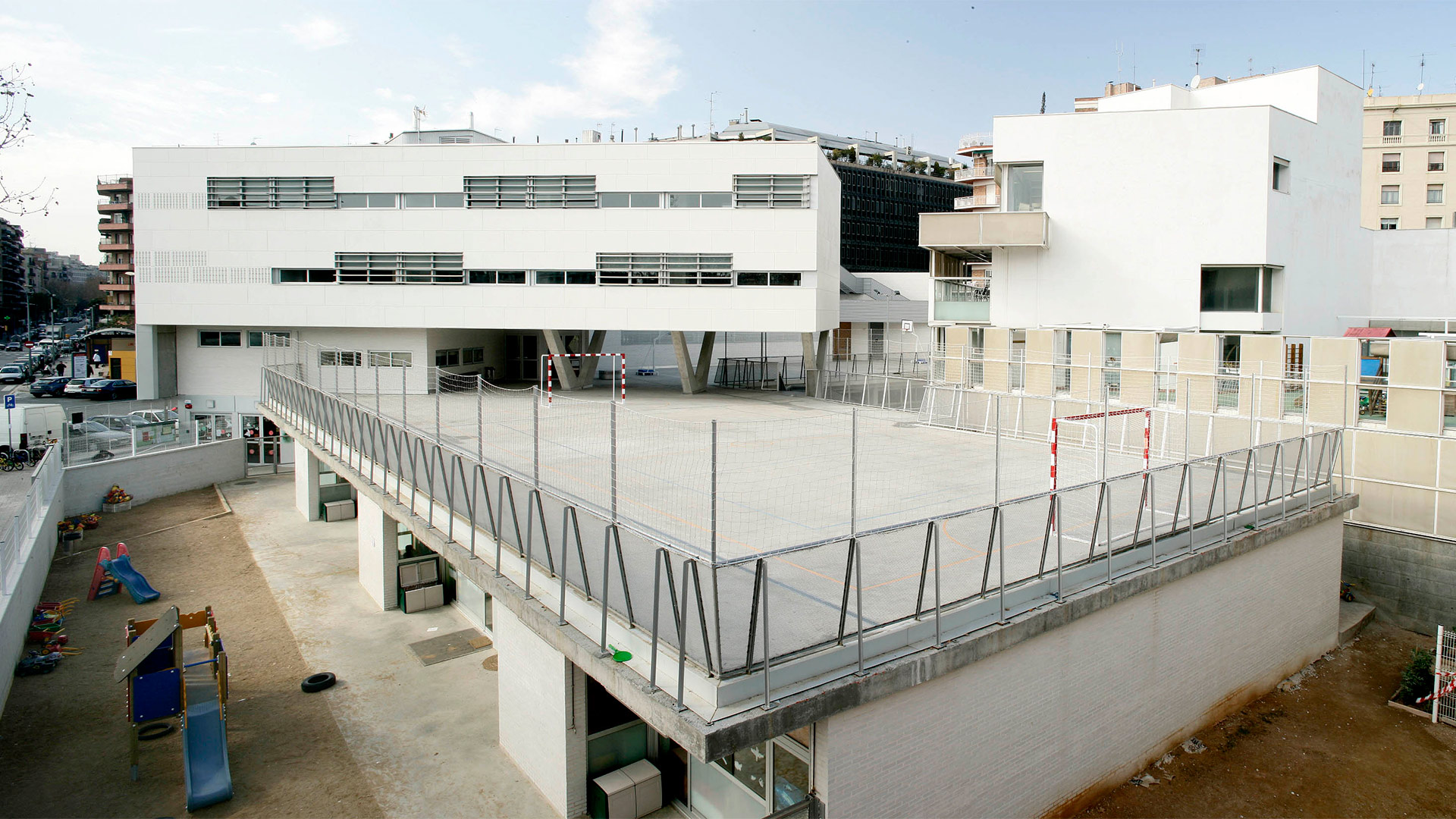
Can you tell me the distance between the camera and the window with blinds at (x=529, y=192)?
33906mm

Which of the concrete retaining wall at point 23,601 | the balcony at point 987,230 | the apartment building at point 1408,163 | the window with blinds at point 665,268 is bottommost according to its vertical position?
the concrete retaining wall at point 23,601

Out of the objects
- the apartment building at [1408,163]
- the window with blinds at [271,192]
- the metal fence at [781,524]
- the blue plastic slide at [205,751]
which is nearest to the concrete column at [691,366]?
the window with blinds at [271,192]

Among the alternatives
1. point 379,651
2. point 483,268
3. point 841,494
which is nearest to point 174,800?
point 379,651

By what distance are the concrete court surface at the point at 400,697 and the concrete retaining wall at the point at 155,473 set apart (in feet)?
33.3

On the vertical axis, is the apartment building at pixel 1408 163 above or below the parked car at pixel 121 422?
above

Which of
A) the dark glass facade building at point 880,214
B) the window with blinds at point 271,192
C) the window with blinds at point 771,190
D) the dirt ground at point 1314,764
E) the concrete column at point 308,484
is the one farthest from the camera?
the dark glass facade building at point 880,214

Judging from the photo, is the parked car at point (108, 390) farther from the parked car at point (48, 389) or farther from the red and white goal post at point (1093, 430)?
the red and white goal post at point (1093, 430)

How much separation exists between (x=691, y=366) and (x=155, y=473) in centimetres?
2061

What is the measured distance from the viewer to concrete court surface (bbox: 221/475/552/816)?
1195 cm

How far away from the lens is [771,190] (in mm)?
33094

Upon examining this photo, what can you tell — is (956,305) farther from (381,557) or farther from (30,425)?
(30,425)

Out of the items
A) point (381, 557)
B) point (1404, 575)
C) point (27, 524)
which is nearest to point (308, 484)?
point (27, 524)

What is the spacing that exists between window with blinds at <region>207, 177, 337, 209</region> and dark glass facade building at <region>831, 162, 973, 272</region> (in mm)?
62603

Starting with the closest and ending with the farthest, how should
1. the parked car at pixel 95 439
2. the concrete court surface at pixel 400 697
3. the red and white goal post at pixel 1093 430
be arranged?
the red and white goal post at pixel 1093 430, the concrete court surface at pixel 400 697, the parked car at pixel 95 439
